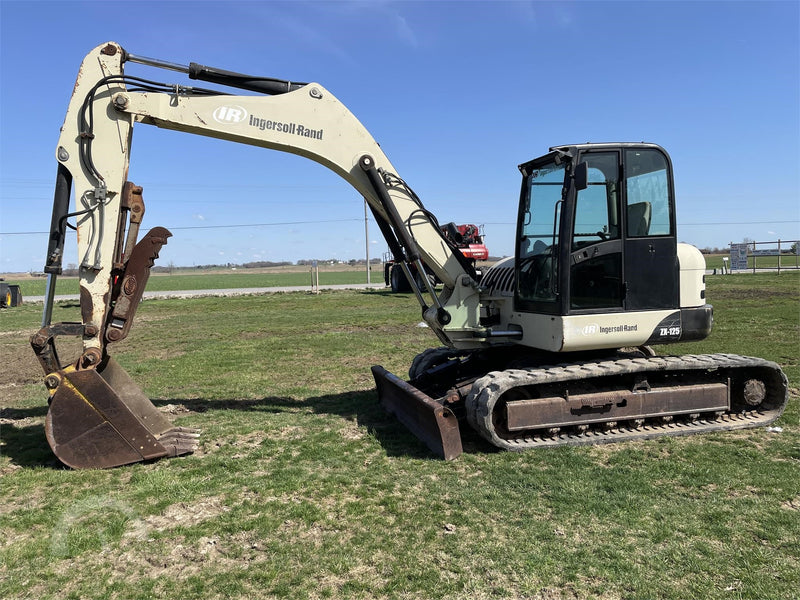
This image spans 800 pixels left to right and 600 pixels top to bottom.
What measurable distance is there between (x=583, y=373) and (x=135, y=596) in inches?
177

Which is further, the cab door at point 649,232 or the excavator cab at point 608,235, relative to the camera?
the cab door at point 649,232

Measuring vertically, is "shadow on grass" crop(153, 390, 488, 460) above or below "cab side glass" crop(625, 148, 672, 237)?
below

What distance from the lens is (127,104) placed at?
598 centimetres

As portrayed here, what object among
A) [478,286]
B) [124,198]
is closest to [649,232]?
[478,286]

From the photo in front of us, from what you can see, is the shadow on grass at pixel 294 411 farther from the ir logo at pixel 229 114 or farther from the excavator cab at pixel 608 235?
the ir logo at pixel 229 114

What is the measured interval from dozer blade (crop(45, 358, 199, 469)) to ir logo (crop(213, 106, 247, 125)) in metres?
2.89

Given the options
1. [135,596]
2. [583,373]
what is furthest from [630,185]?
[135,596]

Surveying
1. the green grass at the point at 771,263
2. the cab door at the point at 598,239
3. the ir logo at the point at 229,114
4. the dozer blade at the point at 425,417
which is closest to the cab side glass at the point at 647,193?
the cab door at the point at 598,239

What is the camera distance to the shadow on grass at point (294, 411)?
599 cm

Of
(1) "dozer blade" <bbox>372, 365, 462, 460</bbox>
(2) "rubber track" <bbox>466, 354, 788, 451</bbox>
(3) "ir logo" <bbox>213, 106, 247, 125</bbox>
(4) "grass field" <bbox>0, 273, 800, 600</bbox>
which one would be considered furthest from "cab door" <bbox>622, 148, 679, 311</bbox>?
(3) "ir logo" <bbox>213, 106, 247, 125</bbox>

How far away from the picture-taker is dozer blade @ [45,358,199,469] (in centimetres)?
544

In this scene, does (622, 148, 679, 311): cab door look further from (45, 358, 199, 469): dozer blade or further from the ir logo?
(45, 358, 199, 469): dozer blade

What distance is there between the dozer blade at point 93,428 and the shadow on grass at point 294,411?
374mm

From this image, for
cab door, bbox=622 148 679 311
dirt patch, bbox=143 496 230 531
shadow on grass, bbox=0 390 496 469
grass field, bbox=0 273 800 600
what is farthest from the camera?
cab door, bbox=622 148 679 311
